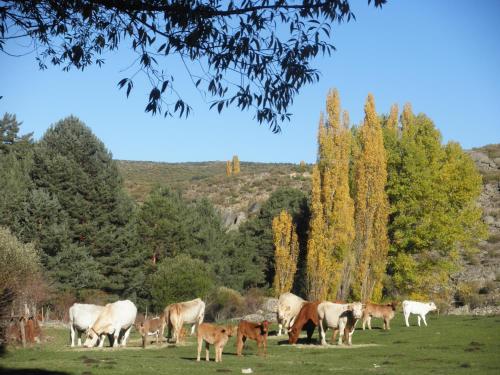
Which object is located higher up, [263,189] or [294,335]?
[263,189]

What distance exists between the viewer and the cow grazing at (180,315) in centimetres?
2639

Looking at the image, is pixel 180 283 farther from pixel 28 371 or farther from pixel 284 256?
pixel 28 371

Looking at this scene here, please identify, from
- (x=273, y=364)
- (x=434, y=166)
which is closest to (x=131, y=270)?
(x=434, y=166)

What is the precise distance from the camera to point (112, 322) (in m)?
24.0

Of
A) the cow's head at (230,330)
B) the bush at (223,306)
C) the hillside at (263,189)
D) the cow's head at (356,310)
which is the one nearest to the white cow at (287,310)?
the cow's head at (356,310)

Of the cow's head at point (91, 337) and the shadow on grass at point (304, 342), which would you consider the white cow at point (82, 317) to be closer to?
the cow's head at point (91, 337)

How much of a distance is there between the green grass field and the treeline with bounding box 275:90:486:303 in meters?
18.3

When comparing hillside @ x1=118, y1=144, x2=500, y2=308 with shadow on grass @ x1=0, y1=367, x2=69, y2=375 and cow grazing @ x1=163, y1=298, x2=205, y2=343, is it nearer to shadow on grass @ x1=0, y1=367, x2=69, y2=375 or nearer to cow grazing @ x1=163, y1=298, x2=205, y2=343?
cow grazing @ x1=163, y1=298, x2=205, y2=343

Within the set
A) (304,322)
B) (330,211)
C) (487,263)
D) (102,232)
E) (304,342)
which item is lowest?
(304,342)

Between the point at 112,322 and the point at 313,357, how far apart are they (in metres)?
7.84

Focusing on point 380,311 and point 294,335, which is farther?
point 380,311

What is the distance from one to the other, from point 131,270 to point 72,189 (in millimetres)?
7229

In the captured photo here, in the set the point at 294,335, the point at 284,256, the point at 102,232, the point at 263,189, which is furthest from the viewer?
the point at 263,189

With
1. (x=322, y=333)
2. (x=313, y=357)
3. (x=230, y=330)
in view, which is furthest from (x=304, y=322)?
(x=230, y=330)
